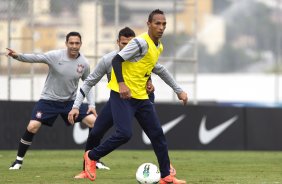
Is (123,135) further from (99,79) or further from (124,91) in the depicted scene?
(99,79)

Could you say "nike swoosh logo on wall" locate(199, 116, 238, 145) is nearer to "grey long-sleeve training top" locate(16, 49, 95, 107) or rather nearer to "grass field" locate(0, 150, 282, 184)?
"grass field" locate(0, 150, 282, 184)

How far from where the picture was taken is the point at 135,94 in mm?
11633

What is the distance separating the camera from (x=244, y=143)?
76.4 feet

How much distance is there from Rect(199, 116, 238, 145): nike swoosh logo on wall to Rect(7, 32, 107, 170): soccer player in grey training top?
8197 millimetres

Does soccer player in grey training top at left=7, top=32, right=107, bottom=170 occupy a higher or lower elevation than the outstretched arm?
lower

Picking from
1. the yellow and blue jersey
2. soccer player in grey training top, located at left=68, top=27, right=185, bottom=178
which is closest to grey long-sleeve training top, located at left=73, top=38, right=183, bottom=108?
soccer player in grey training top, located at left=68, top=27, right=185, bottom=178

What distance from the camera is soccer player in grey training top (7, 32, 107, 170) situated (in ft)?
48.5

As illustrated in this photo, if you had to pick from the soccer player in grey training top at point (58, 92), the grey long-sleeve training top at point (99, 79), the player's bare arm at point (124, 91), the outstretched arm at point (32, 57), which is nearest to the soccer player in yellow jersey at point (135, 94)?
the player's bare arm at point (124, 91)

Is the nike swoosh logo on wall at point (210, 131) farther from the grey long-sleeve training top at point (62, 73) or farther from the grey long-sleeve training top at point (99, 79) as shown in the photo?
the grey long-sleeve training top at point (99, 79)

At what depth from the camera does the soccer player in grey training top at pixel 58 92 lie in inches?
582

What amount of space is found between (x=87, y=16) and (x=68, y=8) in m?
0.60

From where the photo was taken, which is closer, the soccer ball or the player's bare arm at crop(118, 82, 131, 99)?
the player's bare arm at crop(118, 82, 131, 99)

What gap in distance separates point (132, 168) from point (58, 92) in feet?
5.83

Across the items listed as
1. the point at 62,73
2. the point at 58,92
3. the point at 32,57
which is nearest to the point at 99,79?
the point at 32,57
